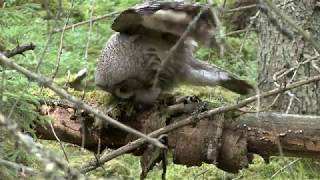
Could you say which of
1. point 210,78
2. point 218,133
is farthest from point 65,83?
point 218,133

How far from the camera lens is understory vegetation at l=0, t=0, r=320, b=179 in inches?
109

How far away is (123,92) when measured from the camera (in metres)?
3.45

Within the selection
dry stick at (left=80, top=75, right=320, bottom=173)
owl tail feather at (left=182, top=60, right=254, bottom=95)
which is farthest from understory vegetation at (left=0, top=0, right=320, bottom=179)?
dry stick at (left=80, top=75, right=320, bottom=173)

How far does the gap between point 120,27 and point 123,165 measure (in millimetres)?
1929

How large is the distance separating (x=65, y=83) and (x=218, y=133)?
5.30ft

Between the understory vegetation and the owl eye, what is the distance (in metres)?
0.25

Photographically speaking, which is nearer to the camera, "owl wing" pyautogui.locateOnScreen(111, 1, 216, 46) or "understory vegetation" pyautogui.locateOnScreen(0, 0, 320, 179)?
"owl wing" pyautogui.locateOnScreen(111, 1, 216, 46)

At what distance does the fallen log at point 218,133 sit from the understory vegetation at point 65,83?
194 millimetres

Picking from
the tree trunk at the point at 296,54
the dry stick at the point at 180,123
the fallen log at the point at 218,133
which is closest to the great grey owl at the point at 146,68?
the fallen log at the point at 218,133

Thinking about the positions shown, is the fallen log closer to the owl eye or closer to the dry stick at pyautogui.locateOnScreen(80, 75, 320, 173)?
the owl eye

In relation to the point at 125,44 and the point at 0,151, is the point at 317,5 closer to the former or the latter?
the point at 125,44

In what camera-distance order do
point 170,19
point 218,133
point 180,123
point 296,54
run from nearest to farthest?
point 170,19
point 180,123
point 218,133
point 296,54

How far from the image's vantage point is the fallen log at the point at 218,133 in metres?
3.21

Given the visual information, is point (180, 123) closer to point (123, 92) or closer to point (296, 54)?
point (123, 92)
